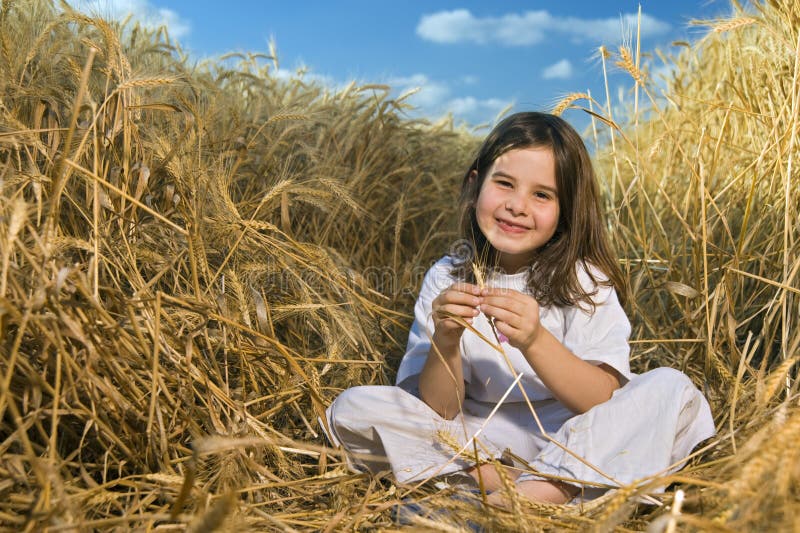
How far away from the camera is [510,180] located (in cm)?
157

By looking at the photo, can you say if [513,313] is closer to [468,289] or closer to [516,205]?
[468,289]

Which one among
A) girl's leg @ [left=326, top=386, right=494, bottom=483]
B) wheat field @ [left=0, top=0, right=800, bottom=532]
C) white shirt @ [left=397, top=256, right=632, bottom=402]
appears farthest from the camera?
white shirt @ [left=397, top=256, right=632, bottom=402]

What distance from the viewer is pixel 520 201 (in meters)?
1.53

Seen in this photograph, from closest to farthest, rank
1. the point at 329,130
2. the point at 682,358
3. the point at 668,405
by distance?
the point at 668,405 → the point at 682,358 → the point at 329,130

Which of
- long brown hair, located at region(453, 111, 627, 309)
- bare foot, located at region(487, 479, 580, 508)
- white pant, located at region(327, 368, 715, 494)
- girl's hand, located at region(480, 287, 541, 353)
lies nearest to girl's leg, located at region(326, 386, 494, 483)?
white pant, located at region(327, 368, 715, 494)

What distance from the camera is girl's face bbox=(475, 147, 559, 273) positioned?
60.7 inches

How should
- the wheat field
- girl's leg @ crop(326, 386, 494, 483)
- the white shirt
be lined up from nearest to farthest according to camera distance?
the wheat field, girl's leg @ crop(326, 386, 494, 483), the white shirt

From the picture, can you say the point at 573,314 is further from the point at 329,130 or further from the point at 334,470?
the point at 329,130

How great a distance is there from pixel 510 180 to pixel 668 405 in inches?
23.8

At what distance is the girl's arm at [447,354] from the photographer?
1.30 m

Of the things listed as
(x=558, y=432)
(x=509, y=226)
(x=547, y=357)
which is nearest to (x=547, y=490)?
(x=558, y=432)

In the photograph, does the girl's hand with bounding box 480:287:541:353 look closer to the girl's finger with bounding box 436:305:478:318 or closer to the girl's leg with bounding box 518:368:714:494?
the girl's finger with bounding box 436:305:478:318

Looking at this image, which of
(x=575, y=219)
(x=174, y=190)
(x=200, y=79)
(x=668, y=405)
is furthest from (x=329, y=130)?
(x=668, y=405)

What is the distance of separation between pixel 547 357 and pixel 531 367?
14 centimetres
